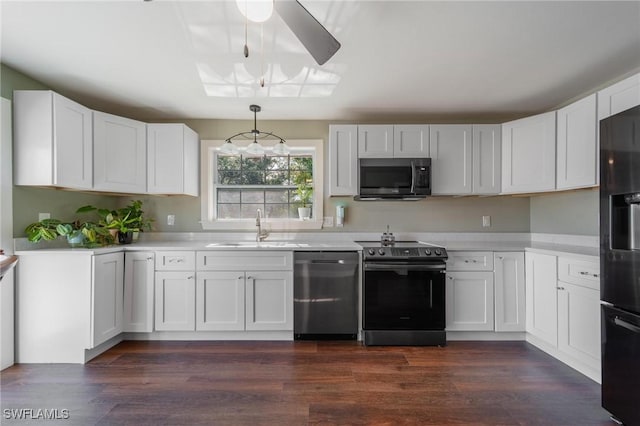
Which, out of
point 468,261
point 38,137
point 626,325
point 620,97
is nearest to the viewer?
point 626,325

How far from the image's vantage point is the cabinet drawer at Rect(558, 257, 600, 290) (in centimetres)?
213

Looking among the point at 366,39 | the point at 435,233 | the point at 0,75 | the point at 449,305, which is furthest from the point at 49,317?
the point at 435,233

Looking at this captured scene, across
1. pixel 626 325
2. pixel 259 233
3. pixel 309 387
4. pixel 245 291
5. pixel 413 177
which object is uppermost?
pixel 413 177

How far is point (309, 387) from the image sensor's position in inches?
82.4

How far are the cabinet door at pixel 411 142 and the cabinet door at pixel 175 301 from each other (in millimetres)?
2487

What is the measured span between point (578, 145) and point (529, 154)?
0.48m

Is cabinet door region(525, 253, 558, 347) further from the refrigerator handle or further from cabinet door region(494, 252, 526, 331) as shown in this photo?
the refrigerator handle

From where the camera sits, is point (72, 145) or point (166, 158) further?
point (166, 158)

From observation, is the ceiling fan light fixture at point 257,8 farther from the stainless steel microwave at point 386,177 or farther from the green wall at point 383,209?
the green wall at point 383,209

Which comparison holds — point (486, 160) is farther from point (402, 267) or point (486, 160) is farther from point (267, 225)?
point (267, 225)

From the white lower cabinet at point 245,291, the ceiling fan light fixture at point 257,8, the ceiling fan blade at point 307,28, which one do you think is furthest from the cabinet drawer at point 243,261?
the ceiling fan light fixture at point 257,8

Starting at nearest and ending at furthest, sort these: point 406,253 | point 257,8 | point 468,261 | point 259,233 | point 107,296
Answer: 1. point 257,8
2. point 107,296
3. point 406,253
4. point 468,261
5. point 259,233

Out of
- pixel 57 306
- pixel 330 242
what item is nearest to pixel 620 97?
pixel 330 242

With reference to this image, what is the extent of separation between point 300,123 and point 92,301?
2.70 m
